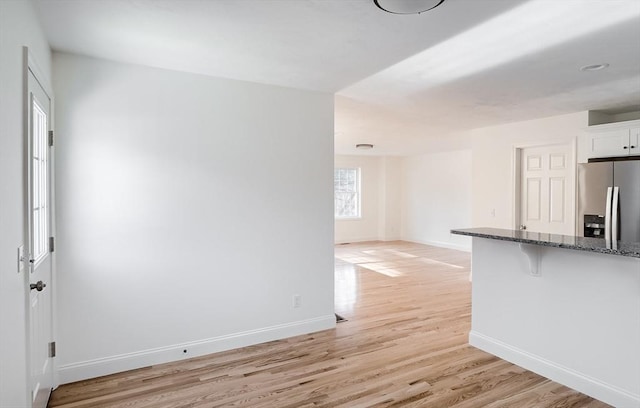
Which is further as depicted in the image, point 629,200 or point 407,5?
point 629,200

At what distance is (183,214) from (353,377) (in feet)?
6.31

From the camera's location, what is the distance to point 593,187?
4355mm

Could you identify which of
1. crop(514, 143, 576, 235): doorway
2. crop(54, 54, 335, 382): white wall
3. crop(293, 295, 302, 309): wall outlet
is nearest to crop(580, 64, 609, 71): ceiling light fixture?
crop(514, 143, 576, 235): doorway

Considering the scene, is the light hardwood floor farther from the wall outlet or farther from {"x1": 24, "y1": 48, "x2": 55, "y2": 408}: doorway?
{"x1": 24, "y1": 48, "x2": 55, "y2": 408}: doorway

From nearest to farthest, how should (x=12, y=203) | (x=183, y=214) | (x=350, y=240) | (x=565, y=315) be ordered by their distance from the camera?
(x=12, y=203)
(x=565, y=315)
(x=183, y=214)
(x=350, y=240)

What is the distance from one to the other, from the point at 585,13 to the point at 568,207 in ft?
10.9

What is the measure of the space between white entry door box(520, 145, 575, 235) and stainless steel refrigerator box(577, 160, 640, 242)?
0.91ft

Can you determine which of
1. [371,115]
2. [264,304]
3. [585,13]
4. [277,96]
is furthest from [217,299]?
[585,13]

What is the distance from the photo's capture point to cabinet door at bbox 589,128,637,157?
13.8ft

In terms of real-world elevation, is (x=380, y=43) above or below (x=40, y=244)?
above

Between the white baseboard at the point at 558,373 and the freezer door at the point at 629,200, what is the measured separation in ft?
7.00

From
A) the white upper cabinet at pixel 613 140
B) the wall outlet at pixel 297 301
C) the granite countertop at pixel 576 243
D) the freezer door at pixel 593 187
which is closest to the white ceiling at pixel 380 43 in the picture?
the white upper cabinet at pixel 613 140

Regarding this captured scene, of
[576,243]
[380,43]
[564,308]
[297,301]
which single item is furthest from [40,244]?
[564,308]

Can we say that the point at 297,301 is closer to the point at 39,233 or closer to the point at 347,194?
the point at 39,233
